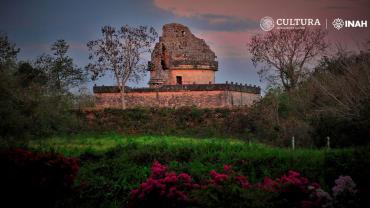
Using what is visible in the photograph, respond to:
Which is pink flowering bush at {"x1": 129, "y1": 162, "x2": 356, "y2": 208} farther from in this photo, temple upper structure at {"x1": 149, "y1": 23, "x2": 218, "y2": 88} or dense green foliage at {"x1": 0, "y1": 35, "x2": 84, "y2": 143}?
temple upper structure at {"x1": 149, "y1": 23, "x2": 218, "y2": 88}

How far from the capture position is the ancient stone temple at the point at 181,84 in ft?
152

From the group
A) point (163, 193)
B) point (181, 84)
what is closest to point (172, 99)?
point (181, 84)

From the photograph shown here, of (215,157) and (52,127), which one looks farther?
(52,127)

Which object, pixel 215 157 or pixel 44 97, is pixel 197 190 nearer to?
pixel 215 157

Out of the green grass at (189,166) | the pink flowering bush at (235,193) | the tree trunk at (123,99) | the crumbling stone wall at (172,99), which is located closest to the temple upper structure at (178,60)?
the crumbling stone wall at (172,99)

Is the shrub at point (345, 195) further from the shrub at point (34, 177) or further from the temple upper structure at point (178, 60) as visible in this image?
the temple upper structure at point (178, 60)

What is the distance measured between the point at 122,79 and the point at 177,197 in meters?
38.8

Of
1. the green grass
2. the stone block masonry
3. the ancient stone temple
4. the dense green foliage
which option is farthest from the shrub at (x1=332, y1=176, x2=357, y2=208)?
the stone block masonry

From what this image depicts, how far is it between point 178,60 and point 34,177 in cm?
4128

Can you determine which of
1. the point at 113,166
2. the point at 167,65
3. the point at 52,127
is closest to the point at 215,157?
the point at 113,166

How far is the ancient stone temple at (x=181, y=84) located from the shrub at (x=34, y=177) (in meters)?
34.6

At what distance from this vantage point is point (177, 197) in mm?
9711

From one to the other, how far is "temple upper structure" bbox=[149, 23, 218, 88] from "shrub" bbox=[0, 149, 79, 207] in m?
39.5

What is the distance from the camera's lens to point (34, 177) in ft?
33.4
